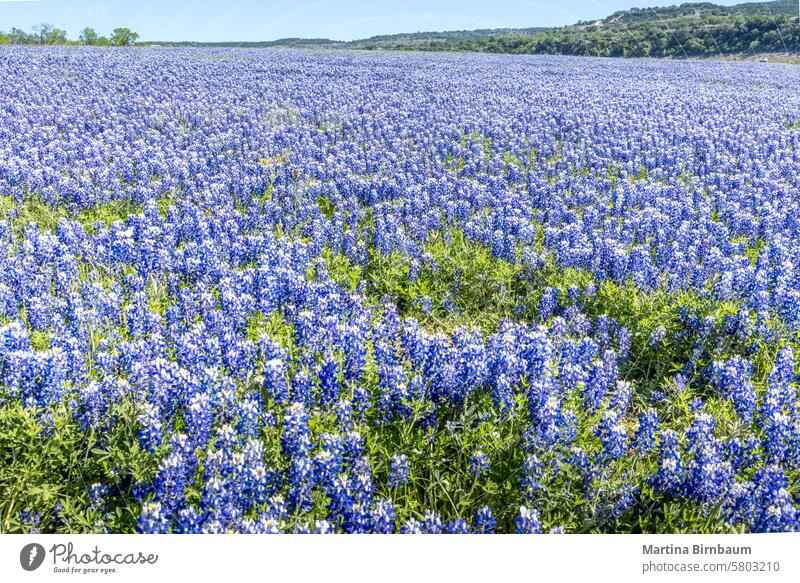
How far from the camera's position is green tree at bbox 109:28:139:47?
54031mm

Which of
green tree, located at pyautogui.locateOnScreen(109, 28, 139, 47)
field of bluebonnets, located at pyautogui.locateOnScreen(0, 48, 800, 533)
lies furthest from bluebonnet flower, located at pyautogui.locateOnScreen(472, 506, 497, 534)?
green tree, located at pyautogui.locateOnScreen(109, 28, 139, 47)

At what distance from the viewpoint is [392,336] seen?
4.05m

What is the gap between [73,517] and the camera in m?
2.63

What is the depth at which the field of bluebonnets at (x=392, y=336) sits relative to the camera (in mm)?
2701

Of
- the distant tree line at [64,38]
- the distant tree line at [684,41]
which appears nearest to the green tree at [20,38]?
the distant tree line at [64,38]

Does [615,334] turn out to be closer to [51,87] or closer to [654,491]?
[654,491]

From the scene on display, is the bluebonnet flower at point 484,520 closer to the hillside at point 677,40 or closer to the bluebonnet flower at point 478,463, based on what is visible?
the bluebonnet flower at point 478,463

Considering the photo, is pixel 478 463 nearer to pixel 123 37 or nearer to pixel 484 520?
pixel 484 520

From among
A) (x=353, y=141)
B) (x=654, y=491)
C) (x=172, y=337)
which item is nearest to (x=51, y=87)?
(x=353, y=141)
